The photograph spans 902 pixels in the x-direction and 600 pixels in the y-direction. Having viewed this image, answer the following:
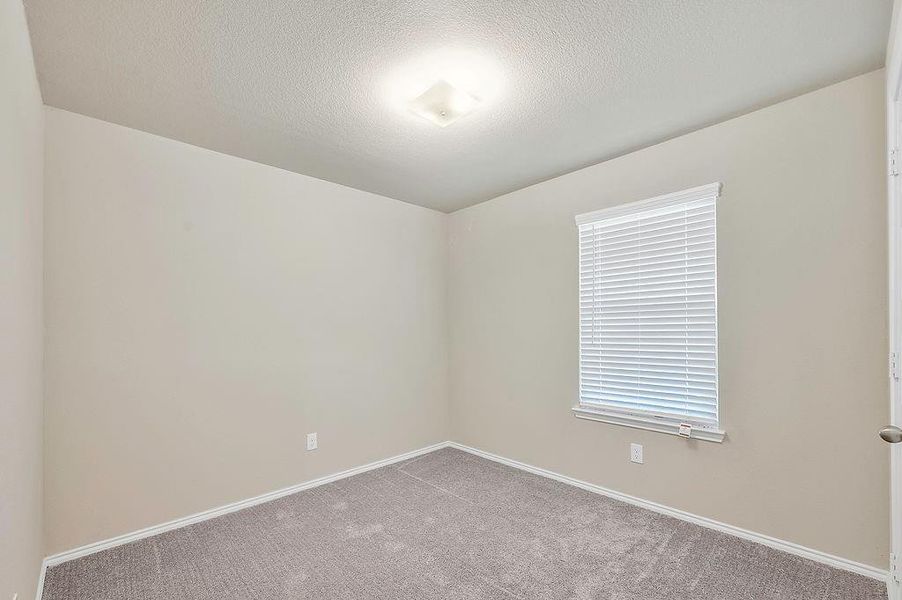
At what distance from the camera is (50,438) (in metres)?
2.22

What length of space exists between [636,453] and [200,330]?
306 cm

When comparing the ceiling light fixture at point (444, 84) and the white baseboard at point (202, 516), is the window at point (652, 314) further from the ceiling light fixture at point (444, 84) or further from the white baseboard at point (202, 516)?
the white baseboard at point (202, 516)

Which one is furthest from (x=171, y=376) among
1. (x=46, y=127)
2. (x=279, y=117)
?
(x=279, y=117)

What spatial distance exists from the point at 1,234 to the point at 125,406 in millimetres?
1552

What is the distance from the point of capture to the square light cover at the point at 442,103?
6.88 feet

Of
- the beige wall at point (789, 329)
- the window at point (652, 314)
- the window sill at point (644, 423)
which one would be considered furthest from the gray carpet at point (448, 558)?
the window at point (652, 314)

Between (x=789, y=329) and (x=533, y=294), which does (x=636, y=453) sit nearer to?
(x=789, y=329)

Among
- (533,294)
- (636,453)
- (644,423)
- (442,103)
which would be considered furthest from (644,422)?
(442,103)

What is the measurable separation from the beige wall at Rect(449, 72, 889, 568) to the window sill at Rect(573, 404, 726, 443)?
0.05 meters

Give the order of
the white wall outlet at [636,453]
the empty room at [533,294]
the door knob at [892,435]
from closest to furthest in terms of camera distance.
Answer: the door knob at [892,435], the empty room at [533,294], the white wall outlet at [636,453]

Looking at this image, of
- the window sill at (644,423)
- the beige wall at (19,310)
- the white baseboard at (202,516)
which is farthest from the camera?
the window sill at (644,423)

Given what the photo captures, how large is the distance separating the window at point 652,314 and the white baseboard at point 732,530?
0.50 metres

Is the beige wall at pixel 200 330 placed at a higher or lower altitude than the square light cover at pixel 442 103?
lower

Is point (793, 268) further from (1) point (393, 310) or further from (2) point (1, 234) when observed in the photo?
(2) point (1, 234)
